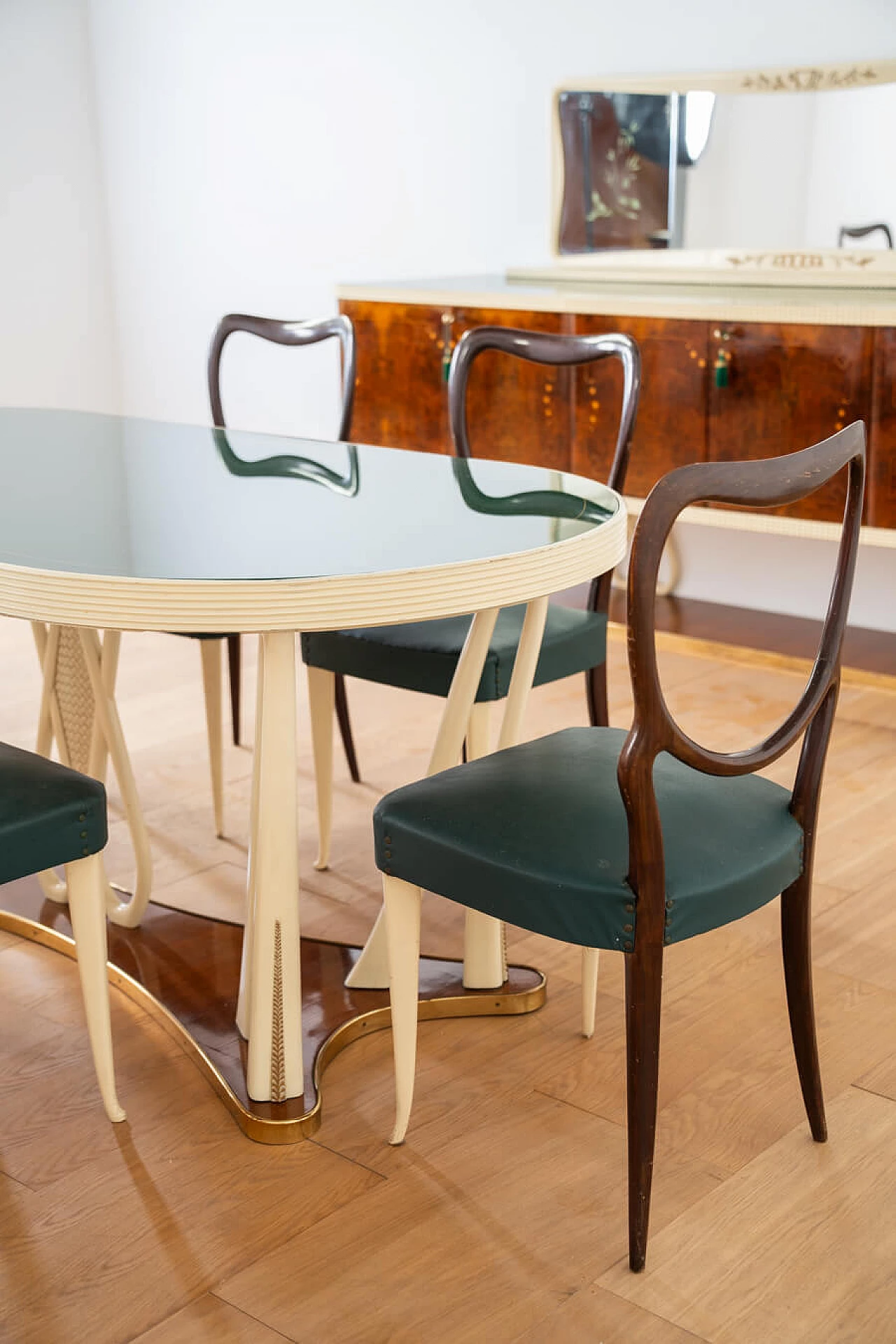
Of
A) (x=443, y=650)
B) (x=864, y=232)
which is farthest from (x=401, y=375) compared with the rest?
(x=443, y=650)

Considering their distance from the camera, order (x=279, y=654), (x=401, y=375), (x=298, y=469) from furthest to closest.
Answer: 1. (x=401, y=375)
2. (x=298, y=469)
3. (x=279, y=654)

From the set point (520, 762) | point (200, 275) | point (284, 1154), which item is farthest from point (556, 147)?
point (284, 1154)

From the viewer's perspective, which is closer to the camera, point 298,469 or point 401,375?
point 298,469

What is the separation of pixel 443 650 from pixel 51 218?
12.3ft

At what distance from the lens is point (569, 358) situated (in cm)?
246

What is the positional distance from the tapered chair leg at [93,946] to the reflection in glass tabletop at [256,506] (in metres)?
0.38

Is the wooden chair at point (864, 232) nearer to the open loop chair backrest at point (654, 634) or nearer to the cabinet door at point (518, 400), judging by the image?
the cabinet door at point (518, 400)

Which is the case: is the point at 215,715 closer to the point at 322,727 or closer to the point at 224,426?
the point at 322,727

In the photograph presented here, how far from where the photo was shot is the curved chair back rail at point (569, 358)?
2.35 metres

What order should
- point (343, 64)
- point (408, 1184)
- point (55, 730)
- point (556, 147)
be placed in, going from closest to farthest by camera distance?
point (408, 1184), point (55, 730), point (556, 147), point (343, 64)

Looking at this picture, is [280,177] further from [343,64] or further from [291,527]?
[291,527]

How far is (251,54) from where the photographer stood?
4703 mm

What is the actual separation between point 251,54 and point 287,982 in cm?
377

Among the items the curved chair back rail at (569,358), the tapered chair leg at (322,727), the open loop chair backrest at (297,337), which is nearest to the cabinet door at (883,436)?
the curved chair back rail at (569,358)
